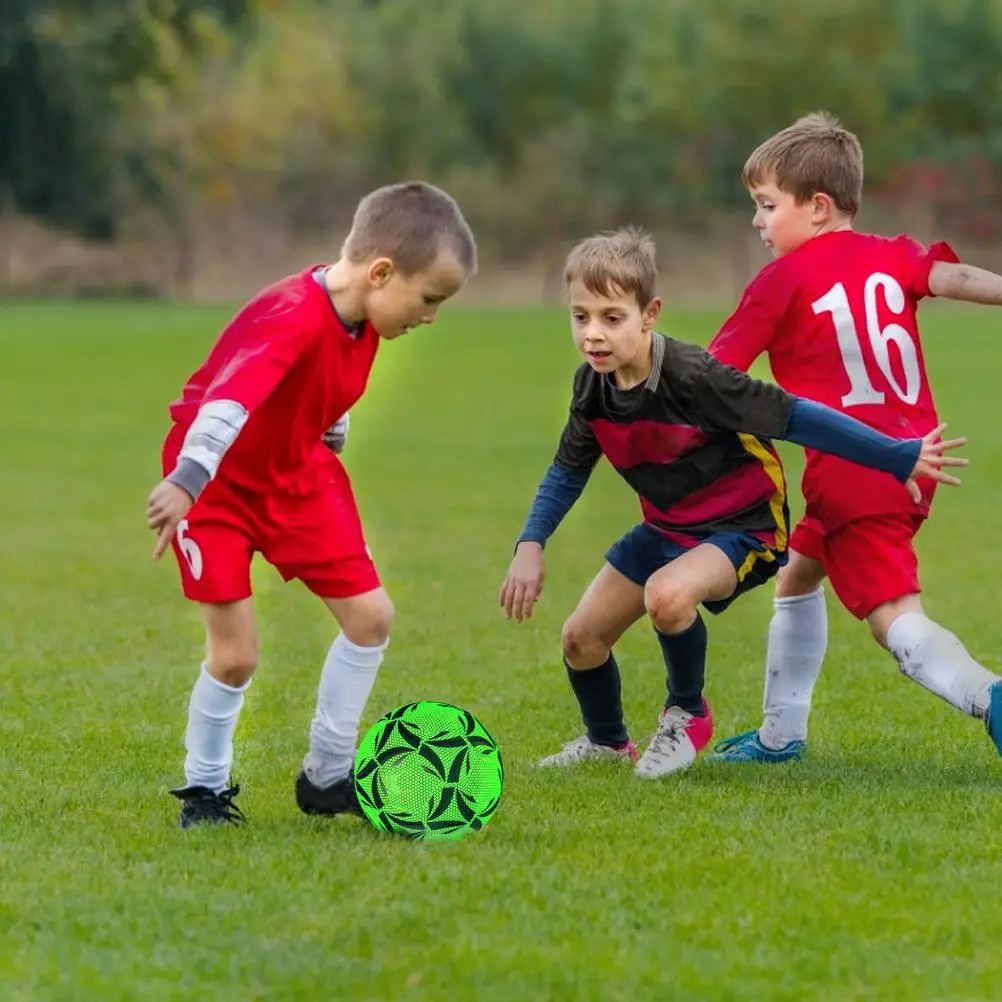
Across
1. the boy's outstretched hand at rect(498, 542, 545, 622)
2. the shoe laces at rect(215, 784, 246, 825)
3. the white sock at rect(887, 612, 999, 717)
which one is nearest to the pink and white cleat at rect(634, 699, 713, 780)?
the boy's outstretched hand at rect(498, 542, 545, 622)

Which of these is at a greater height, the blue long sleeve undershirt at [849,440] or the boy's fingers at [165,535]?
the blue long sleeve undershirt at [849,440]

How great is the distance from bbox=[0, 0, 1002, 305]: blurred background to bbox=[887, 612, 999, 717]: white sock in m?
41.5

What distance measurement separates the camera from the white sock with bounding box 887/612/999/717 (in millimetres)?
5066

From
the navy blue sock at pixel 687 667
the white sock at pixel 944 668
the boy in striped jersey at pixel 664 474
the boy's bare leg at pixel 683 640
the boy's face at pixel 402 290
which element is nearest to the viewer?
the boy's face at pixel 402 290

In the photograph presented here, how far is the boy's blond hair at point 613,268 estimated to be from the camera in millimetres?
5004

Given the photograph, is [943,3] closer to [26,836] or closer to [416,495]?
[416,495]

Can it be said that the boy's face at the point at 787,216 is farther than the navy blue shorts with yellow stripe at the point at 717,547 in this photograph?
Yes

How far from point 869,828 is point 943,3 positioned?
50.3 metres

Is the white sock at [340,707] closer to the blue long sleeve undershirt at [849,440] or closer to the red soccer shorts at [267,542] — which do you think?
the red soccer shorts at [267,542]

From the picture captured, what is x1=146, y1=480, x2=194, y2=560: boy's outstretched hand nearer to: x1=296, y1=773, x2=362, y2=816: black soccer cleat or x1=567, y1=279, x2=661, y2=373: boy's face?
x1=296, y1=773, x2=362, y2=816: black soccer cleat

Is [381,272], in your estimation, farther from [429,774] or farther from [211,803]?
[211,803]

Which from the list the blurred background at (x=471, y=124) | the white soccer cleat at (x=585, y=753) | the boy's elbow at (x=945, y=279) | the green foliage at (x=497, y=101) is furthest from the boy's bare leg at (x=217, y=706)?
the green foliage at (x=497, y=101)

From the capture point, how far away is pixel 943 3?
169ft

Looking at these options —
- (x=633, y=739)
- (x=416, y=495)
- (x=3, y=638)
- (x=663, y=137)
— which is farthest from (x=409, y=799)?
(x=663, y=137)
